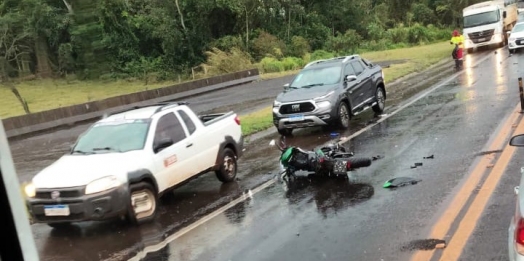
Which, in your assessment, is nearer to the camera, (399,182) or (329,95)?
(399,182)

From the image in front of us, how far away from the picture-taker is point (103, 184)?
7.86 m

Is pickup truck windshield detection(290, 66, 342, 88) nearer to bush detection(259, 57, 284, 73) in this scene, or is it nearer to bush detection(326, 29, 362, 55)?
bush detection(259, 57, 284, 73)

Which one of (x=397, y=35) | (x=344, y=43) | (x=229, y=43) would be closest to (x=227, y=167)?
(x=229, y=43)

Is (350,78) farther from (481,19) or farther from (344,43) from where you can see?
(344,43)

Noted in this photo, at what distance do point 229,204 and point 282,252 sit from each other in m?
2.63

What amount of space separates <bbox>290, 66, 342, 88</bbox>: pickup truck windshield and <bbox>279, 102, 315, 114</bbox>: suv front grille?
105 cm

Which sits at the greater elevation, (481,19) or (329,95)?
(481,19)

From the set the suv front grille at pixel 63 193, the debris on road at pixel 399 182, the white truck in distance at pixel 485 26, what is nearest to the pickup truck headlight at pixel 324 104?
the debris on road at pixel 399 182

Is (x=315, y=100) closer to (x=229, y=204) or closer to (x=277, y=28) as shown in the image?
(x=229, y=204)

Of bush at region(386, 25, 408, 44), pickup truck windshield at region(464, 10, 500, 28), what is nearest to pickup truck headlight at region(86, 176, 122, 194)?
pickup truck windshield at region(464, 10, 500, 28)

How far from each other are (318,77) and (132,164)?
8056 mm

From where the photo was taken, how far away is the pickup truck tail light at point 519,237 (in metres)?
3.50

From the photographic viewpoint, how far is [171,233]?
7613mm

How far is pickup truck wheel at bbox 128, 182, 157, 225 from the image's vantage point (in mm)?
8125
